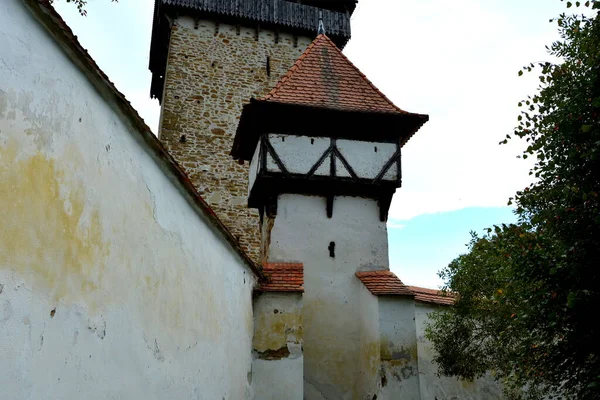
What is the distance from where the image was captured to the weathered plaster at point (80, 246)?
2.71 m

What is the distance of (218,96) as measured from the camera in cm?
1623

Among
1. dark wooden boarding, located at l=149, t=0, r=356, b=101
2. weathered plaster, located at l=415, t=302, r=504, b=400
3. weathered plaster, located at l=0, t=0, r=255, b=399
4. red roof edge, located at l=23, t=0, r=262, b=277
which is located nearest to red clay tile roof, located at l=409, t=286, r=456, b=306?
weathered plaster, located at l=415, t=302, r=504, b=400

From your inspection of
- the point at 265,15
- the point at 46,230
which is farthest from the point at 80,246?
the point at 265,15

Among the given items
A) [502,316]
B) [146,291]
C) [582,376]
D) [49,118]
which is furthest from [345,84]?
[49,118]

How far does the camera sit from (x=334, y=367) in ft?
29.0

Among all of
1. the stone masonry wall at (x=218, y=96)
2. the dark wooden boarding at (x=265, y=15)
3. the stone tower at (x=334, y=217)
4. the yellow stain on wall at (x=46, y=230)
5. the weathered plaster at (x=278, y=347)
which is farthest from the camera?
the dark wooden boarding at (x=265, y=15)

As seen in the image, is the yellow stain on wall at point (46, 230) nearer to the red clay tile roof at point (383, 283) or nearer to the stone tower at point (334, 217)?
the stone tower at point (334, 217)

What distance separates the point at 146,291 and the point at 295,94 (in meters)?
6.30

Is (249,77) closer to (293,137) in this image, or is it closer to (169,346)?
(293,137)

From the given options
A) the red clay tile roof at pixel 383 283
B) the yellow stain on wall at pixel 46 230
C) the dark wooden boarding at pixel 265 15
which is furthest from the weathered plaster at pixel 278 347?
the dark wooden boarding at pixel 265 15

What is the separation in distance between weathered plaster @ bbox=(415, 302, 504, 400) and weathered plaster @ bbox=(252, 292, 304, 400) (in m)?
2.76

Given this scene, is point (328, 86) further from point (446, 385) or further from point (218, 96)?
point (218, 96)

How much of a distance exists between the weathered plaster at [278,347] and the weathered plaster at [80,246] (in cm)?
263

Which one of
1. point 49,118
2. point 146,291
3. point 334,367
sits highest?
point 49,118
